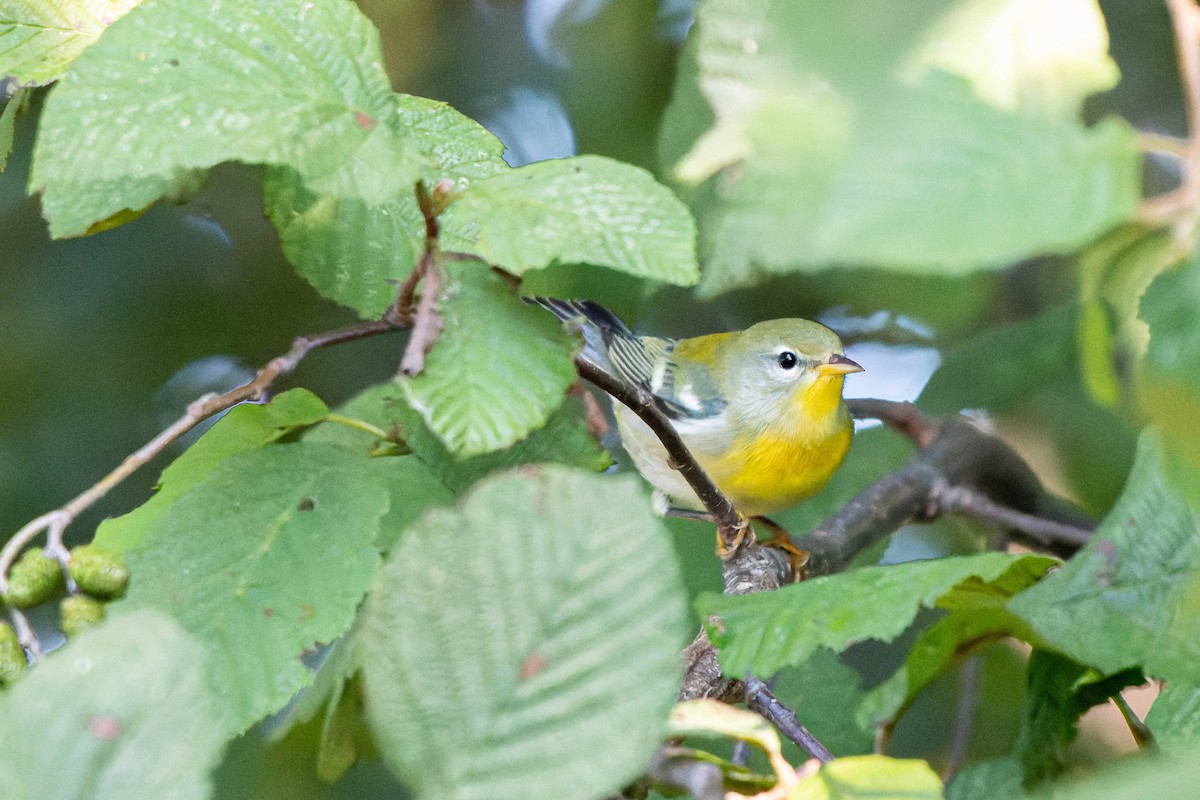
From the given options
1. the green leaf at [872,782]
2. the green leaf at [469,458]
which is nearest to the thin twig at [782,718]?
the green leaf at [469,458]

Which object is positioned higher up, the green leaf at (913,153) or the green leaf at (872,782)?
the green leaf at (913,153)

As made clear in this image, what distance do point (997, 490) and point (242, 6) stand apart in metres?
2.13

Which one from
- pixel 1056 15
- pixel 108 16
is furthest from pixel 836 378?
pixel 1056 15

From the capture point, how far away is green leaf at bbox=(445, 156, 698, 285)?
739mm

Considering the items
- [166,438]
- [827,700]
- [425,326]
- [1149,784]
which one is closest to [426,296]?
[425,326]

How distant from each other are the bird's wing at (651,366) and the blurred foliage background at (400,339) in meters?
0.19

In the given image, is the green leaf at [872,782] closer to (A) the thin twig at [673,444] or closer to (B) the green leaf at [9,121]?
(A) the thin twig at [673,444]

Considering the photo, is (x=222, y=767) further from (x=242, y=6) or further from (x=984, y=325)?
(x=984, y=325)

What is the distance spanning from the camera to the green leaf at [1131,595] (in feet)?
2.71

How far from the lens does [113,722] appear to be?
1.56ft

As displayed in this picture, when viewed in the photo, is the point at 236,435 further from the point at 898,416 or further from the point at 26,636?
the point at 898,416

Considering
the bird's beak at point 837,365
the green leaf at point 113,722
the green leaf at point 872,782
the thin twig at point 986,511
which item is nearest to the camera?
the green leaf at point 113,722

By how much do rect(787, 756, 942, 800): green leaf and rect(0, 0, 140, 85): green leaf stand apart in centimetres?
102

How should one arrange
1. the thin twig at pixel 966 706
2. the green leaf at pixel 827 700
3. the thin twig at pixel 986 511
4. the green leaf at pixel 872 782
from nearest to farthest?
1. the green leaf at pixel 872 782
2. the green leaf at pixel 827 700
3. the thin twig at pixel 966 706
4. the thin twig at pixel 986 511
